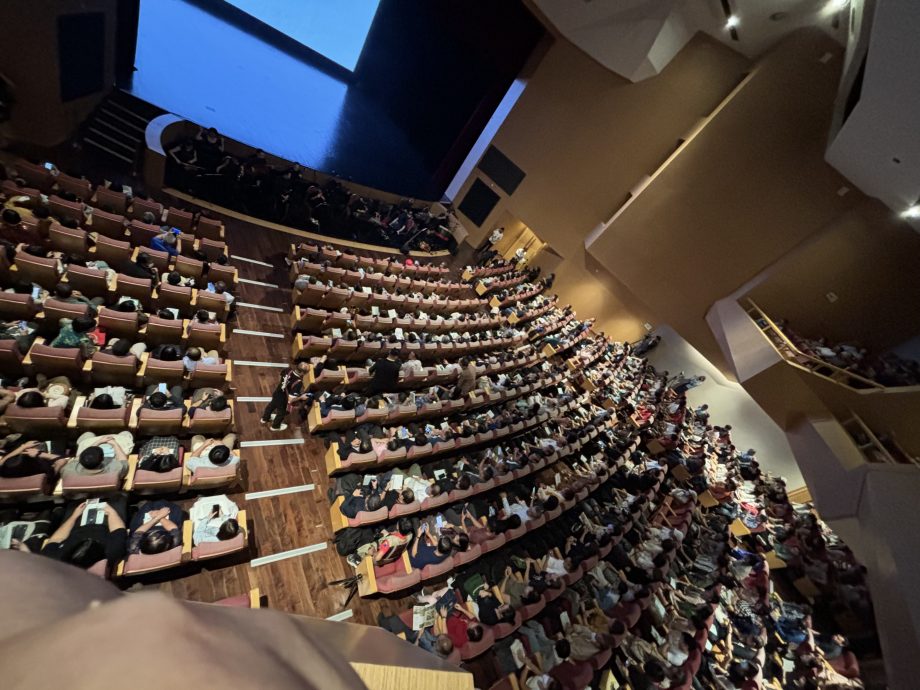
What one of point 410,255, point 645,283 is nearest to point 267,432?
point 410,255

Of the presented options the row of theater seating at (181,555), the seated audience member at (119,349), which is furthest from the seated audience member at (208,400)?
the row of theater seating at (181,555)

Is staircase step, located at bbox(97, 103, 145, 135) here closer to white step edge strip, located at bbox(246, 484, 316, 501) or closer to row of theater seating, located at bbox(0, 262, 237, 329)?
row of theater seating, located at bbox(0, 262, 237, 329)

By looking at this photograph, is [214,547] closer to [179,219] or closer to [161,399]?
[161,399]

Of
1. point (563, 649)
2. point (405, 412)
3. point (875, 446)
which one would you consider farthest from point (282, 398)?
point (875, 446)

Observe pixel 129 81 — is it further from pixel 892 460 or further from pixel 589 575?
pixel 892 460

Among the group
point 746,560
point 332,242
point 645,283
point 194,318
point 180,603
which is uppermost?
point 180,603

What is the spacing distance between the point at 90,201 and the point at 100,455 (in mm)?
3746

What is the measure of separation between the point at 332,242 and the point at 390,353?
3.71 metres

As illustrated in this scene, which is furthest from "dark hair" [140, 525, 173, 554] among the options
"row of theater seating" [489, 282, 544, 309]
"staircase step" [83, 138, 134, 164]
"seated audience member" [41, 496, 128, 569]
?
"row of theater seating" [489, 282, 544, 309]

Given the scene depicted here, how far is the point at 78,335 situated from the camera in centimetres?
342

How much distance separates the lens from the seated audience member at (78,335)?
335cm

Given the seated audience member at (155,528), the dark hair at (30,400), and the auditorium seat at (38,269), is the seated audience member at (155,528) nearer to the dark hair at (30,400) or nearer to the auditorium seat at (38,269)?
the dark hair at (30,400)

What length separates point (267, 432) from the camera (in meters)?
4.23

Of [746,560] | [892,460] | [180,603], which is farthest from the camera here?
[746,560]
